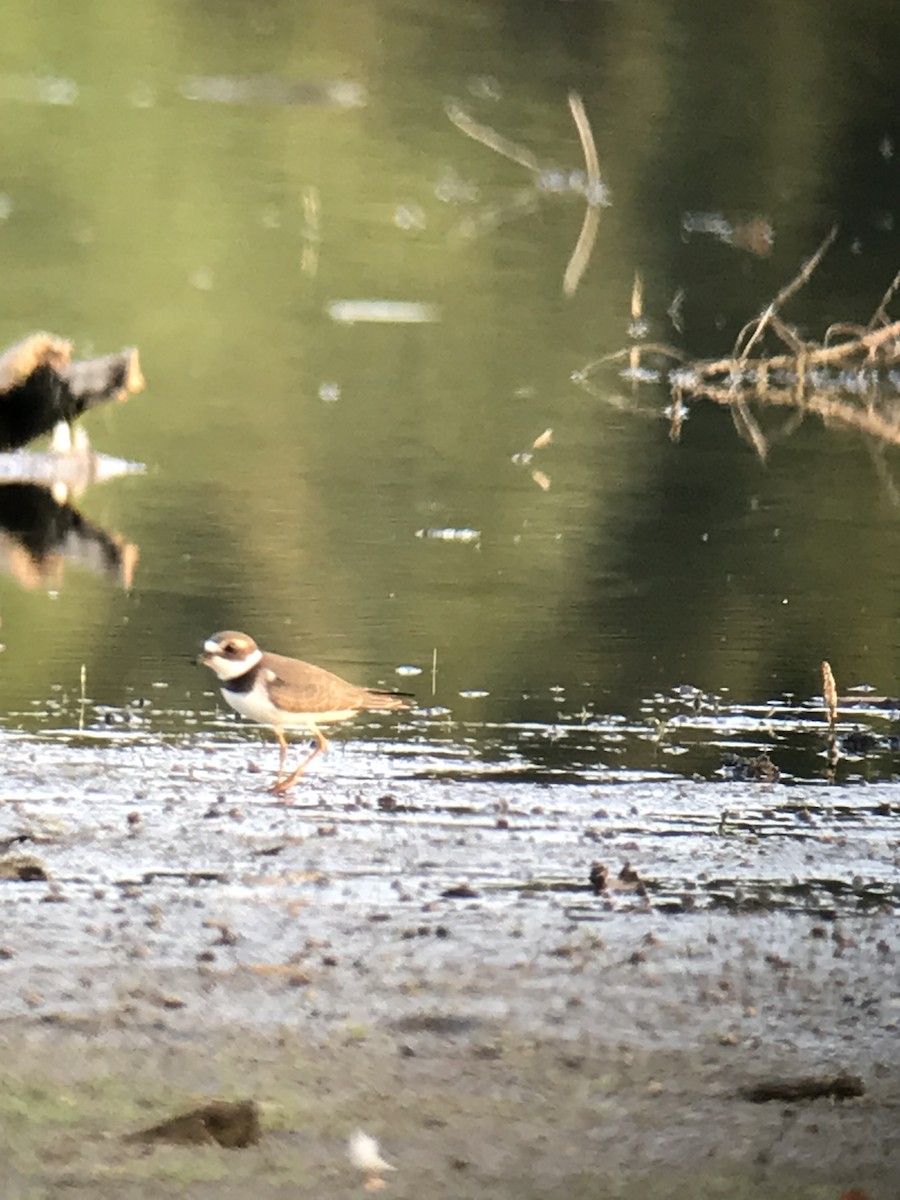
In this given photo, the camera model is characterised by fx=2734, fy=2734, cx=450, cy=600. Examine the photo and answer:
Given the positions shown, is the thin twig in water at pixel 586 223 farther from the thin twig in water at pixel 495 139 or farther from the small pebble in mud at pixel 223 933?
the small pebble in mud at pixel 223 933

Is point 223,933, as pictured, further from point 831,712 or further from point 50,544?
point 50,544

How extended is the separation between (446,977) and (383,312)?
1385 centimetres

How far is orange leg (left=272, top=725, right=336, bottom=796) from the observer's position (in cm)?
750

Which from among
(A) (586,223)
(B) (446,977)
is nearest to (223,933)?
(B) (446,977)

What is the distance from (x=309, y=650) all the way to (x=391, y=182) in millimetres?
18248

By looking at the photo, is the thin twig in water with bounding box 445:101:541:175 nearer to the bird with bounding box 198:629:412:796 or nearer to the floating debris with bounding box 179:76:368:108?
the floating debris with bounding box 179:76:368:108

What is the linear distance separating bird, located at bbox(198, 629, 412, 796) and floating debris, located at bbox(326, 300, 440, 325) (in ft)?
36.9

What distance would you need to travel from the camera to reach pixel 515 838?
7.09m

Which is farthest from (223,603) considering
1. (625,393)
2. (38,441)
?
(625,393)

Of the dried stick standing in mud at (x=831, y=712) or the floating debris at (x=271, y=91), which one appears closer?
the dried stick standing in mud at (x=831, y=712)

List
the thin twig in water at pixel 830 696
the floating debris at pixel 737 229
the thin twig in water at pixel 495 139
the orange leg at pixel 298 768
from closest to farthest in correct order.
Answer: the orange leg at pixel 298 768, the thin twig in water at pixel 830 696, the floating debris at pixel 737 229, the thin twig in water at pixel 495 139

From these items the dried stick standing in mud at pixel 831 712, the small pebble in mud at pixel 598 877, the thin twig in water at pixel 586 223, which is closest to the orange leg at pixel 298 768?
the small pebble in mud at pixel 598 877

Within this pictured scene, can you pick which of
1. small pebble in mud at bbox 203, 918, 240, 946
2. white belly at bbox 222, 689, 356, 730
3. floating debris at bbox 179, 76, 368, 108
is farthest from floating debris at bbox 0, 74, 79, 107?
small pebble in mud at bbox 203, 918, 240, 946

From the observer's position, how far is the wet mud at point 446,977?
4.99 meters
